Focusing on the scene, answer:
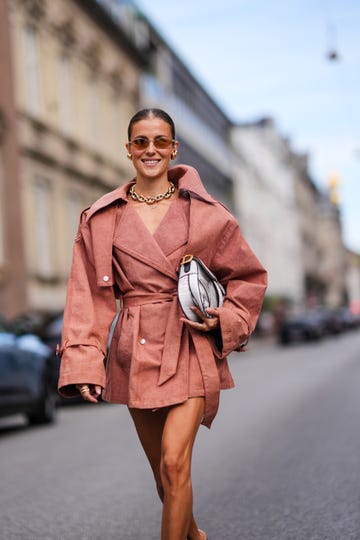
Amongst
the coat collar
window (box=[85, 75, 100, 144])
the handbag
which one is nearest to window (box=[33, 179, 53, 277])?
window (box=[85, 75, 100, 144])

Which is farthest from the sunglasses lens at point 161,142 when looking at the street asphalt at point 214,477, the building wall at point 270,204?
the building wall at point 270,204

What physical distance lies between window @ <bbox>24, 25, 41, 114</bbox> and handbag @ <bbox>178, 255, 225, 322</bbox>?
2364 centimetres

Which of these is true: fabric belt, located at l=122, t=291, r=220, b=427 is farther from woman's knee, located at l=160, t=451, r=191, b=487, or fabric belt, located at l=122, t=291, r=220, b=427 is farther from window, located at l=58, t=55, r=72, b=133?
window, located at l=58, t=55, r=72, b=133

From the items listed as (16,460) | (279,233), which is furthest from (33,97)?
(279,233)

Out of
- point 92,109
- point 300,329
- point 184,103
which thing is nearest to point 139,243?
point 92,109

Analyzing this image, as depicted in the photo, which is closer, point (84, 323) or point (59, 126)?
point (84, 323)

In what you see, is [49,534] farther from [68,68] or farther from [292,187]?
[292,187]

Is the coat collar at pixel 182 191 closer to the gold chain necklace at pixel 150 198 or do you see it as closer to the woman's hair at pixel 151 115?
the gold chain necklace at pixel 150 198

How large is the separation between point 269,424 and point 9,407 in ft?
9.68

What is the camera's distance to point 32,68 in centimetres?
2764

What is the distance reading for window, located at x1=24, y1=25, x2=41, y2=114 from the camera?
27297 mm

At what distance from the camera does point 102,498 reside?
23.2 ft

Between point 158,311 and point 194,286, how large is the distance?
0.24m

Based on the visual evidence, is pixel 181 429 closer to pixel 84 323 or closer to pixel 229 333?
pixel 229 333
